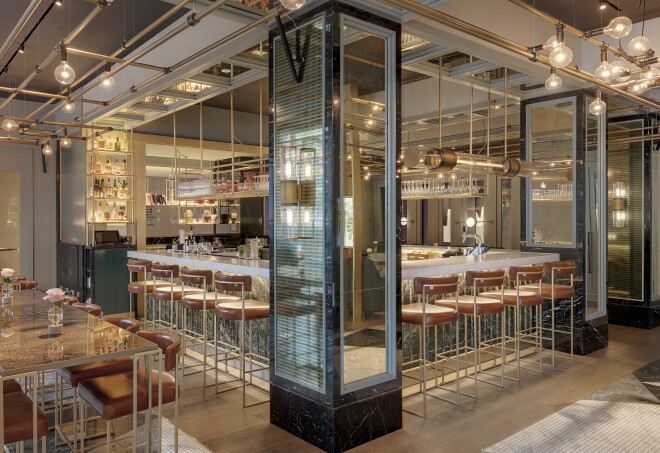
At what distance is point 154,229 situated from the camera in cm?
1308

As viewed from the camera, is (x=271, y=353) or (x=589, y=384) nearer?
(x=271, y=353)

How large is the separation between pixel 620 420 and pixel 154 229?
37.2 feet

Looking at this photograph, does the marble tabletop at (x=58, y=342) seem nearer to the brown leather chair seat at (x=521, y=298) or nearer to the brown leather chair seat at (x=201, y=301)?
→ the brown leather chair seat at (x=201, y=301)

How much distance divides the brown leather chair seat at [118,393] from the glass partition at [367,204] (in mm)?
1300

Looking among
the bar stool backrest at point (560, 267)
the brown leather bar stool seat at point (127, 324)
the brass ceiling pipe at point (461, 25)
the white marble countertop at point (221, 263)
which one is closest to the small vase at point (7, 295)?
the brown leather bar stool seat at point (127, 324)

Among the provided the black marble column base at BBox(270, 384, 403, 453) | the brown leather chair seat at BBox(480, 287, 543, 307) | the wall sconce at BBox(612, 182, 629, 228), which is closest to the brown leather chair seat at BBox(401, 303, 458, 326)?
the black marble column base at BBox(270, 384, 403, 453)

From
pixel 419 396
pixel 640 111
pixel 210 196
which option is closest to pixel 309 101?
pixel 419 396

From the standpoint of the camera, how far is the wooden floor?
3.62 metres

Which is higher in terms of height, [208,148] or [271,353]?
[208,148]

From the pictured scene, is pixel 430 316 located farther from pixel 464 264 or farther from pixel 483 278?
pixel 464 264

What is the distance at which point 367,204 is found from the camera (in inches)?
153

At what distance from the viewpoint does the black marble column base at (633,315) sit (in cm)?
759

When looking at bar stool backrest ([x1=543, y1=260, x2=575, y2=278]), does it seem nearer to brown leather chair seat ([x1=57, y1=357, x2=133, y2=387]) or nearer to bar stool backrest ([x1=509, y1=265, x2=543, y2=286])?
bar stool backrest ([x1=509, y1=265, x2=543, y2=286])

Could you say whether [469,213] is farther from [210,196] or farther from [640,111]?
[210,196]
